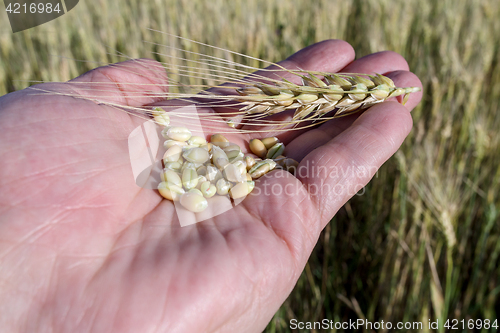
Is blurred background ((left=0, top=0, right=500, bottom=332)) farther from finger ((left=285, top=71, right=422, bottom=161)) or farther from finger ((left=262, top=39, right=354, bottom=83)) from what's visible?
finger ((left=262, top=39, right=354, bottom=83))

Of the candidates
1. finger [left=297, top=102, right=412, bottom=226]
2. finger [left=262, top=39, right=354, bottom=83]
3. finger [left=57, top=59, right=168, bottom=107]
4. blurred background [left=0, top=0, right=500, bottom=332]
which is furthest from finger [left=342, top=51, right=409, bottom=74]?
finger [left=57, top=59, right=168, bottom=107]

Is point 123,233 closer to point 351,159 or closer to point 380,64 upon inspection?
point 351,159

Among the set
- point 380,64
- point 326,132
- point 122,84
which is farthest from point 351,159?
point 122,84

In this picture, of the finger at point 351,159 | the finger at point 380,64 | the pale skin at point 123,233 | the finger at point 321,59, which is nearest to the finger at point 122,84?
the pale skin at point 123,233

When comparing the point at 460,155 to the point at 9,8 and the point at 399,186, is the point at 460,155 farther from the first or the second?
the point at 9,8

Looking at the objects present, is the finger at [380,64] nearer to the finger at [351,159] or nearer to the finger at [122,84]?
the finger at [351,159]

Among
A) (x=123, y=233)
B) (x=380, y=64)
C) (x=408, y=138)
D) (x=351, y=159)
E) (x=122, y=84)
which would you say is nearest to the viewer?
(x=123, y=233)
